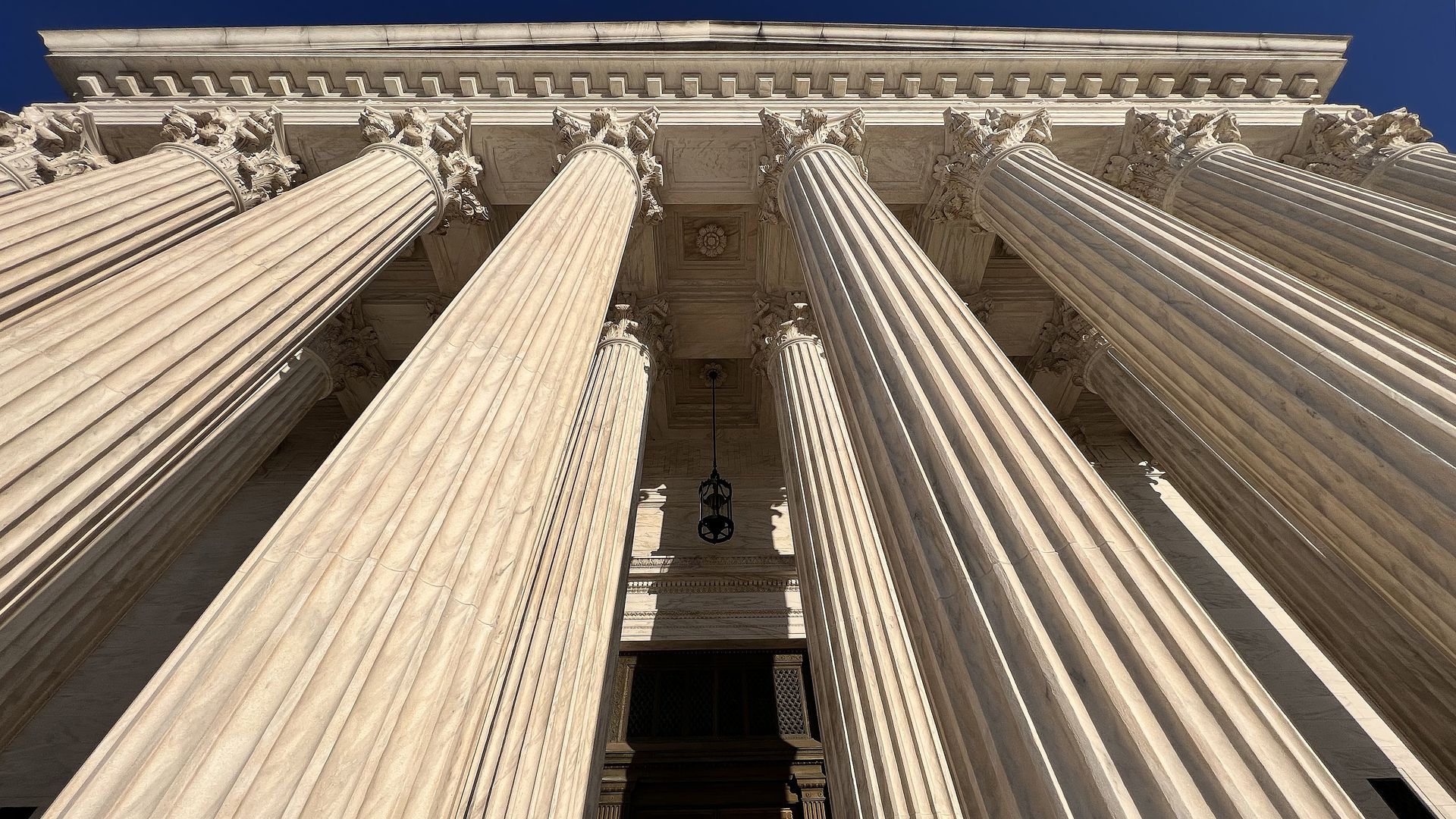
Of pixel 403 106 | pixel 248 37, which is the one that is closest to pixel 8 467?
pixel 403 106

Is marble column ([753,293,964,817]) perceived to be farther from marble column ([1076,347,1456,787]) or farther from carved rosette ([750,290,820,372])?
marble column ([1076,347,1456,787])

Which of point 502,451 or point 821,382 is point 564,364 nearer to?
point 502,451

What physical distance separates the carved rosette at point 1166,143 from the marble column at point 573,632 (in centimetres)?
1019

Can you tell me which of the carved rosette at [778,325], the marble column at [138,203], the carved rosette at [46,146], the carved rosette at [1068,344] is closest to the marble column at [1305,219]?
the carved rosette at [1068,344]

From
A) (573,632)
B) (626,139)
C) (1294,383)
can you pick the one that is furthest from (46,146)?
(1294,383)

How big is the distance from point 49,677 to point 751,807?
30.8ft

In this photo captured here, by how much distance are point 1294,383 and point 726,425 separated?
14471mm

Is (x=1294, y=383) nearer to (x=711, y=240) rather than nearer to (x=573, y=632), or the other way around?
(x=573, y=632)

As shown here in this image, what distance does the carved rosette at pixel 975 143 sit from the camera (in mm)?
10883

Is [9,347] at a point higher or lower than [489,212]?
lower

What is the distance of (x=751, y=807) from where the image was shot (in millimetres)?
10156

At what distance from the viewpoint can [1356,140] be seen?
11.6 meters

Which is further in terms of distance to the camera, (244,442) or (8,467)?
(244,442)

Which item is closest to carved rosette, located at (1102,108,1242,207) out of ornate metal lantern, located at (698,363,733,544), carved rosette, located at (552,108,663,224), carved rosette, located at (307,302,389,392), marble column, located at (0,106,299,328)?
carved rosette, located at (552,108,663,224)
